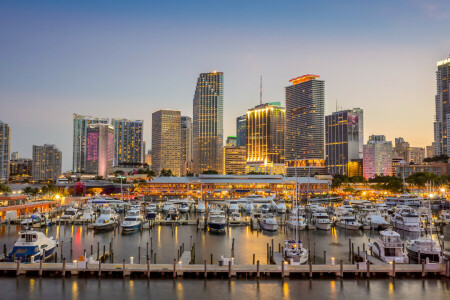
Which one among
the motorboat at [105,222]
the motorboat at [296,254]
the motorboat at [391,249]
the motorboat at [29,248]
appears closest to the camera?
the motorboat at [296,254]

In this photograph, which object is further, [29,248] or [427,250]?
[427,250]

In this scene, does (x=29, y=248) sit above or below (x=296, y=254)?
above

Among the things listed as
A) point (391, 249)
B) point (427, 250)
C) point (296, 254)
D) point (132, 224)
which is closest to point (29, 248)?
point (132, 224)

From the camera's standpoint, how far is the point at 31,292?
3028 centimetres

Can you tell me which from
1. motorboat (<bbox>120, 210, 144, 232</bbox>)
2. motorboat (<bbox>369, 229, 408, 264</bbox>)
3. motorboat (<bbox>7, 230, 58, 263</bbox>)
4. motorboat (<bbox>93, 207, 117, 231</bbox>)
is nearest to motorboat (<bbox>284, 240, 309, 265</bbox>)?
motorboat (<bbox>369, 229, 408, 264</bbox>)

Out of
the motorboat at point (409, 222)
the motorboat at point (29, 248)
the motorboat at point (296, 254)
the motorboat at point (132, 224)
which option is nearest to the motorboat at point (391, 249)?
the motorboat at point (296, 254)

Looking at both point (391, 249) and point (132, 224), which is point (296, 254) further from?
point (132, 224)

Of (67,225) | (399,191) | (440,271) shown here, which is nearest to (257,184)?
(399,191)

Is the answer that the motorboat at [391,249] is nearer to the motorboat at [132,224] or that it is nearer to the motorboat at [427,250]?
the motorboat at [427,250]

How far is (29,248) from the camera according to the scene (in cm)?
3781

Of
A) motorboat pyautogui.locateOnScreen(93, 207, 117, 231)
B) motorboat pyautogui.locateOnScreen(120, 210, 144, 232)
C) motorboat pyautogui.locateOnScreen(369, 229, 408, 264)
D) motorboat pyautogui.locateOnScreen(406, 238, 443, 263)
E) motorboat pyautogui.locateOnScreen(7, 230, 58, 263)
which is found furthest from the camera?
motorboat pyautogui.locateOnScreen(93, 207, 117, 231)

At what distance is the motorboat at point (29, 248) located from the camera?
3716cm

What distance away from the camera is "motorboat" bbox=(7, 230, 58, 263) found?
3716 cm

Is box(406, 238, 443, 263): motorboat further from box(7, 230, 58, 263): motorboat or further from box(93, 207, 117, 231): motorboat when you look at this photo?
box(93, 207, 117, 231): motorboat
